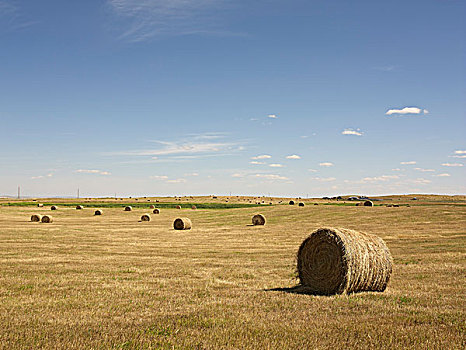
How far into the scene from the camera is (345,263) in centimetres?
1249

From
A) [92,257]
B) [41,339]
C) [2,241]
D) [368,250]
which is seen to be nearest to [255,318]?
[41,339]

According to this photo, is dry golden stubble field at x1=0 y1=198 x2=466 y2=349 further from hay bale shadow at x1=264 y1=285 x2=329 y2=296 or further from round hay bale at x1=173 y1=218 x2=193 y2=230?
round hay bale at x1=173 y1=218 x2=193 y2=230

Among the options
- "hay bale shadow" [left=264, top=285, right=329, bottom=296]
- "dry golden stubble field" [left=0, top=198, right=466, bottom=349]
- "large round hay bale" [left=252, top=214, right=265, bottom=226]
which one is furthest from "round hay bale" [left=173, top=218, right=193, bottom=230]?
"hay bale shadow" [left=264, top=285, right=329, bottom=296]

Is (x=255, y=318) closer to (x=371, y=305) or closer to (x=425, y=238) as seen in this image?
(x=371, y=305)

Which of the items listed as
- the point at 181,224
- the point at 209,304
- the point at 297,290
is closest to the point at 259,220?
the point at 181,224

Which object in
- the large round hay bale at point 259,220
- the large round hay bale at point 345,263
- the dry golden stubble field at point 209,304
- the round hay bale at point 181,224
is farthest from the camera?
the large round hay bale at point 259,220

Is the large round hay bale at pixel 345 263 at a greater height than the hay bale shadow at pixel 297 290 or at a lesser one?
greater

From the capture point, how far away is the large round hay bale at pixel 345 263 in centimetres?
1257

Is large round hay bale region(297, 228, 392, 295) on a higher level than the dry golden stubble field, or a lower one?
higher

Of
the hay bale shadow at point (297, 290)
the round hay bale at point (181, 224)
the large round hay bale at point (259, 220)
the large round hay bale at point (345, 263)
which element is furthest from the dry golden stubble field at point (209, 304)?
the large round hay bale at point (259, 220)

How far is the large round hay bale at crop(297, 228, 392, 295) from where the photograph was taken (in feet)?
41.2

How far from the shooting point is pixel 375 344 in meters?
7.50

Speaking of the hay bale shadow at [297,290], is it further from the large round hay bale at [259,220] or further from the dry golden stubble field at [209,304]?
the large round hay bale at [259,220]

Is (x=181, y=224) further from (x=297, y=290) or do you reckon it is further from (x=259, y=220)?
(x=297, y=290)
